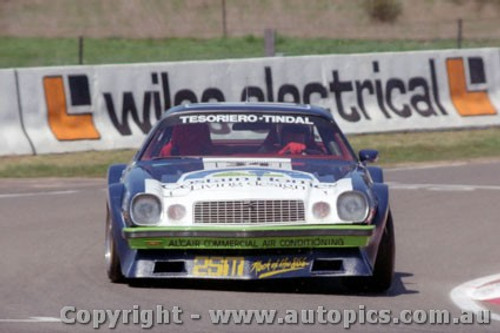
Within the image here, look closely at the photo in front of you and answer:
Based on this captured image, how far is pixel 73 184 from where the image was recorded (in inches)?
671

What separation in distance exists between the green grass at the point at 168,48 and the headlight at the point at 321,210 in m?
23.6

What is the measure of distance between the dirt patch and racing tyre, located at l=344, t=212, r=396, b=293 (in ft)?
112

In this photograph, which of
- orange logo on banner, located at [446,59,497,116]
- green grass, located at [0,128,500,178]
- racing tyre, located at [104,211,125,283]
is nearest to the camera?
racing tyre, located at [104,211,125,283]

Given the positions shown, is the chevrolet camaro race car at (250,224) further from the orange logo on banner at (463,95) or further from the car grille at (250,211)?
the orange logo on banner at (463,95)

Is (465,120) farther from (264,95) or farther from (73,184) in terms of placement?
(73,184)

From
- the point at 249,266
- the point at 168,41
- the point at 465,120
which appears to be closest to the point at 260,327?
the point at 249,266

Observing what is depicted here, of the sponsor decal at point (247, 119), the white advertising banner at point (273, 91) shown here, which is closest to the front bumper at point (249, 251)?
the sponsor decal at point (247, 119)

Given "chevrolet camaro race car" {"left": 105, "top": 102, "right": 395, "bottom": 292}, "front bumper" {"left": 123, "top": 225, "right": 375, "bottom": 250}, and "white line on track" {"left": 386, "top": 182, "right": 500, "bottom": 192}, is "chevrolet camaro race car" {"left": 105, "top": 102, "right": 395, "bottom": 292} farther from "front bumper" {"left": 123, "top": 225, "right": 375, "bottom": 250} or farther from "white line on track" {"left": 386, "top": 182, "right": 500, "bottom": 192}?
"white line on track" {"left": 386, "top": 182, "right": 500, "bottom": 192}

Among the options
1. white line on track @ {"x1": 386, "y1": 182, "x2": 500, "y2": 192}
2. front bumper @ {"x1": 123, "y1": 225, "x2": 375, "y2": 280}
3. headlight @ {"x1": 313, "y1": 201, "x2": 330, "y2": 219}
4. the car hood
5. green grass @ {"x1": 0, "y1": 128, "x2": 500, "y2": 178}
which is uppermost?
the car hood

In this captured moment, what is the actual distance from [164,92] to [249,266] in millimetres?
11464

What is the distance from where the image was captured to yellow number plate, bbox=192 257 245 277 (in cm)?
905

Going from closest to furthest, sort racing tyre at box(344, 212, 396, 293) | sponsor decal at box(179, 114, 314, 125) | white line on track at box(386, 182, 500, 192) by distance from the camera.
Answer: racing tyre at box(344, 212, 396, 293)
sponsor decal at box(179, 114, 314, 125)
white line on track at box(386, 182, 500, 192)

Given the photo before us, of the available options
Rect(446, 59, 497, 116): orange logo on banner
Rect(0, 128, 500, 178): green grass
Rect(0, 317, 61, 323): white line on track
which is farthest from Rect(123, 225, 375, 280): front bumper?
→ Rect(446, 59, 497, 116): orange logo on banner

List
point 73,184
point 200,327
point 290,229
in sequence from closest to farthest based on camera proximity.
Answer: point 200,327 → point 290,229 → point 73,184
